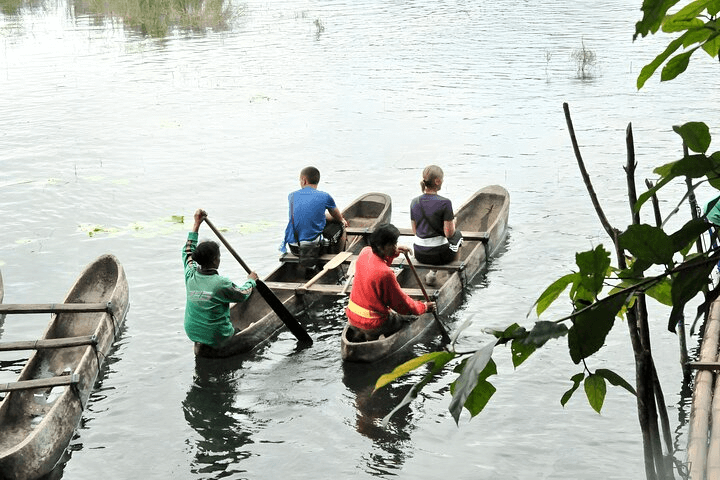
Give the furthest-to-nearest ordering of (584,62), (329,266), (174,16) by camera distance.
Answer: (174,16) → (584,62) → (329,266)

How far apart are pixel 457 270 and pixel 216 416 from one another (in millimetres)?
3337

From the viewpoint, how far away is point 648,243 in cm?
158

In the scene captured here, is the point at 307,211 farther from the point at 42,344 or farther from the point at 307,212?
the point at 42,344

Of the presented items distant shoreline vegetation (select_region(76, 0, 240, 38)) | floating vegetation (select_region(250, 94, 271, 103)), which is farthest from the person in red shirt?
distant shoreline vegetation (select_region(76, 0, 240, 38))

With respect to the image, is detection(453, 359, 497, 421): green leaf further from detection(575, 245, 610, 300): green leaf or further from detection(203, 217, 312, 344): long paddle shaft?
detection(203, 217, 312, 344): long paddle shaft

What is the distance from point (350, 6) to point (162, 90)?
47.1 feet

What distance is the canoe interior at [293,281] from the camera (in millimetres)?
8984

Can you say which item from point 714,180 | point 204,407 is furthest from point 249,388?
point 714,180

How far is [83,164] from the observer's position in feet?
55.7

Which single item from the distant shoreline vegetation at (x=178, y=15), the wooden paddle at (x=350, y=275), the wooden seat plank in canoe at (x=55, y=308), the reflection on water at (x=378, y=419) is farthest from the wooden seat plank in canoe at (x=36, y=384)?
the distant shoreline vegetation at (x=178, y=15)

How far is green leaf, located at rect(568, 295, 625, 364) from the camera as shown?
1.57 m

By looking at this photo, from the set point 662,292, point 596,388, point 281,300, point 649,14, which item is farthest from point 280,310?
point 649,14

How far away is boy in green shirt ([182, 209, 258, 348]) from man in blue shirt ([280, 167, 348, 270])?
1.93 metres

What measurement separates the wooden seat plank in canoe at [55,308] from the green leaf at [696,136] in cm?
772
